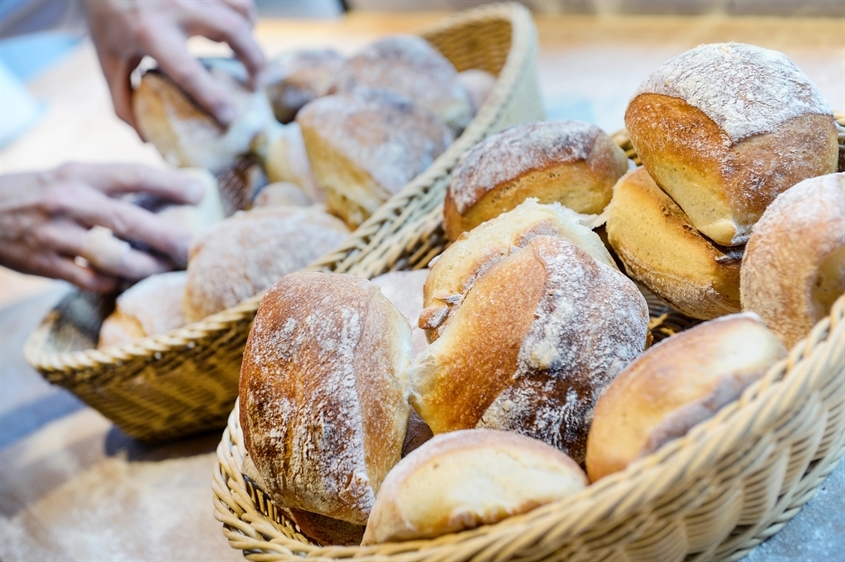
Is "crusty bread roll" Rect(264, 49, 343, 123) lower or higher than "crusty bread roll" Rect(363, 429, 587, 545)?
higher

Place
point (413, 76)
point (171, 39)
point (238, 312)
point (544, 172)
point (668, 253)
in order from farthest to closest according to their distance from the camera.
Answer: point (413, 76), point (171, 39), point (238, 312), point (544, 172), point (668, 253)

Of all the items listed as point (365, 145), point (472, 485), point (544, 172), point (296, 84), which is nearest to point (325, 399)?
point (472, 485)

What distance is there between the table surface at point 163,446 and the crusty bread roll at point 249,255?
1.25 ft

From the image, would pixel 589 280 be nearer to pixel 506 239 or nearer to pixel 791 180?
pixel 506 239

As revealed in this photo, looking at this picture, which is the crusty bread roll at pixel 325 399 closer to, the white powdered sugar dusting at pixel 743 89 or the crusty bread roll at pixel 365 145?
the white powdered sugar dusting at pixel 743 89

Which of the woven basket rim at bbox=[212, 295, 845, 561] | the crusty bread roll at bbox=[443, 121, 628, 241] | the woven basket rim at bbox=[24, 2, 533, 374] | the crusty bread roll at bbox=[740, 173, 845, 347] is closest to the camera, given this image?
the woven basket rim at bbox=[212, 295, 845, 561]

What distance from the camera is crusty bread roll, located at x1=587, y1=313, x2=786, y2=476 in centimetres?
71

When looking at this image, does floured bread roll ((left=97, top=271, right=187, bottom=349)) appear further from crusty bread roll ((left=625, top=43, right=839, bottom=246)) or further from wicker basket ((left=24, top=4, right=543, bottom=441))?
crusty bread roll ((left=625, top=43, right=839, bottom=246))

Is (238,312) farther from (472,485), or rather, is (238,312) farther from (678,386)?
(678,386)

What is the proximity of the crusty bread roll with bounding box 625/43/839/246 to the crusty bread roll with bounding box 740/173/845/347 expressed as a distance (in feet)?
0.29

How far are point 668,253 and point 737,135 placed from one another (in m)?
0.20

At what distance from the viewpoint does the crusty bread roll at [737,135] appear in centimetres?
97

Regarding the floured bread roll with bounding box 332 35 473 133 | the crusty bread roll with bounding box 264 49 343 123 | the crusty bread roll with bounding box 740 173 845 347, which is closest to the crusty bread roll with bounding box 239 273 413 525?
the crusty bread roll with bounding box 740 173 845 347

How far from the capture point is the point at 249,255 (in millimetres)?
1543
